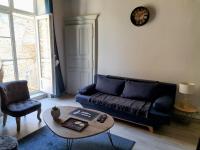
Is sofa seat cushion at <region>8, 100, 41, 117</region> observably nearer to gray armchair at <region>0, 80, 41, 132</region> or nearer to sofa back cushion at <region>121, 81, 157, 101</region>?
gray armchair at <region>0, 80, 41, 132</region>

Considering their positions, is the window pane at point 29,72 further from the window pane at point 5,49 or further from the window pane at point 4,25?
the window pane at point 4,25

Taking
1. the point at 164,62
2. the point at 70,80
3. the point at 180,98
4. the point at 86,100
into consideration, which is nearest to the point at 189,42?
the point at 164,62

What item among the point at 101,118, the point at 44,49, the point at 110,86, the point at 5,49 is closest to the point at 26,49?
the point at 44,49

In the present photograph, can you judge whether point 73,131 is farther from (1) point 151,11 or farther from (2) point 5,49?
(2) point 5,49

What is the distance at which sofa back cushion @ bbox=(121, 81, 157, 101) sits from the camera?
2959mm

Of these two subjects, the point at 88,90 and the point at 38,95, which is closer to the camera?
the point at 88,90

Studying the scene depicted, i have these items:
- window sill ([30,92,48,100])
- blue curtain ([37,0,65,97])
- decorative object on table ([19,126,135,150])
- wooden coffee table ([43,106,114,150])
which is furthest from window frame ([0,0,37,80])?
wooden coffee table ([43,106,114,150])

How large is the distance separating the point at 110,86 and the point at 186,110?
4.83 ft

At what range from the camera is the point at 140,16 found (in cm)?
324

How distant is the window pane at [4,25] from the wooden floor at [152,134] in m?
1.89

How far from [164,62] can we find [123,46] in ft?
3.12

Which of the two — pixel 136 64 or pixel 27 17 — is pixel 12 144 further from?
pixel 27 17

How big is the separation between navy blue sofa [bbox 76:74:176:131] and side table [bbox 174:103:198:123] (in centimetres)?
21

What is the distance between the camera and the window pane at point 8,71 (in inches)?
142
